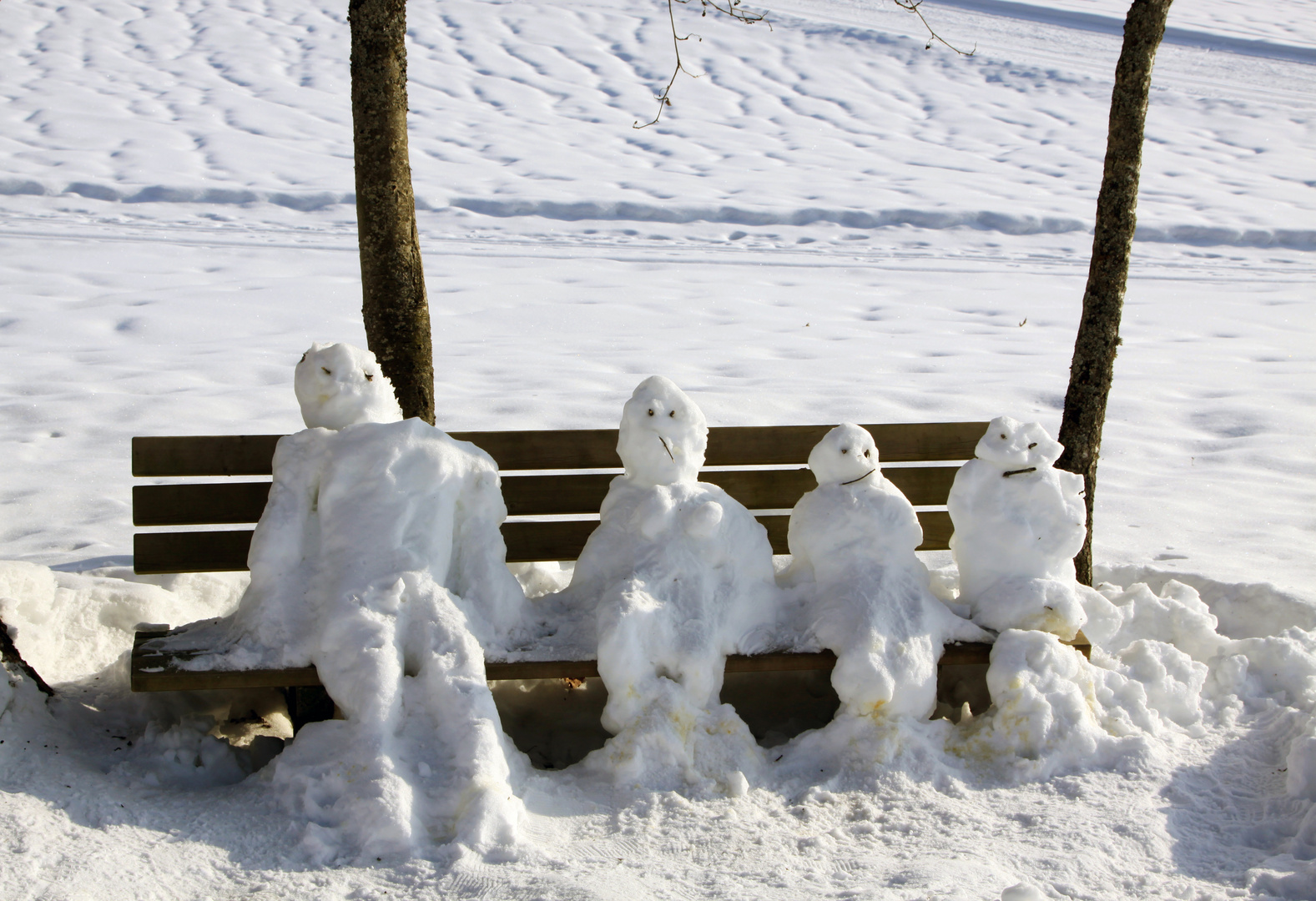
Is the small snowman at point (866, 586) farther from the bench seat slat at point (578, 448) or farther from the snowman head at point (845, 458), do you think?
the bench seat slat at point (578, 448)

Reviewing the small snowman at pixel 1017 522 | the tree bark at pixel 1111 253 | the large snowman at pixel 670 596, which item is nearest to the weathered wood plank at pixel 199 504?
the large snowman at pixel 670 596

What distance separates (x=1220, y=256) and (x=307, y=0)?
15227 millimetres

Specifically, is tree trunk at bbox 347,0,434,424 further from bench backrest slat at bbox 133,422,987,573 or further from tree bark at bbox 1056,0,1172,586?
tree bark at bbox 1056,0,1172,586

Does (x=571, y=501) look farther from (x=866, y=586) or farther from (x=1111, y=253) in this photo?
(x=1111, y=253)

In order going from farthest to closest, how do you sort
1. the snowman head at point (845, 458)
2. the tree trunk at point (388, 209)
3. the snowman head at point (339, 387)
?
the tree trunk at point (388, 209) < the snowman head at point (845, 458) < the snowman head at point (339, 387)

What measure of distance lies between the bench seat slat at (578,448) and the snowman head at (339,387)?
24 cm

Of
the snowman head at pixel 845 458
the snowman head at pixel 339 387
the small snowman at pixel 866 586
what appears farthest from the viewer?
the snowman head at pixel 845 458

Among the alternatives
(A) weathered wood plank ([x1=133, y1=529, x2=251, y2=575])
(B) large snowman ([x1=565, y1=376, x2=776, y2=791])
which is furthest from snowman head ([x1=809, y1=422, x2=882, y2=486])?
(A) weathered wood plank ([x1=133, y1=529, x2=251, y2=575])

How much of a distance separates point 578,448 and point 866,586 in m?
1.08

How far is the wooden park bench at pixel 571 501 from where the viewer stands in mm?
3168

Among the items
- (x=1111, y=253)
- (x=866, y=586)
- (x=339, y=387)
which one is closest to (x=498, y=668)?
(x=339, y=387)

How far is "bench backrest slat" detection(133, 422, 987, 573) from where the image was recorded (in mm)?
3457

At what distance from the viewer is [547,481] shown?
3793 millimetres

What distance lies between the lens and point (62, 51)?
16.0 meters
